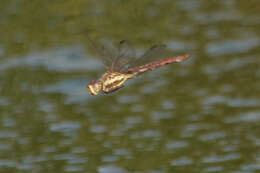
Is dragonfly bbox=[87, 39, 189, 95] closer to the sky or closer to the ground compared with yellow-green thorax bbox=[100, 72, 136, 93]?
closer to the sky

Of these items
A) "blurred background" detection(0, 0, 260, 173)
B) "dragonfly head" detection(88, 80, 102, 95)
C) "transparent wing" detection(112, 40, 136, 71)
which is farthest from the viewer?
"blurred background" detection(0, 0, 260, 173)

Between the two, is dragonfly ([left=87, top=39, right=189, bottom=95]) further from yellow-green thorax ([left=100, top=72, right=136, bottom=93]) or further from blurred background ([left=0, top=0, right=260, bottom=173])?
blurred background ([left=0, top=0, right=260, bottom=173])

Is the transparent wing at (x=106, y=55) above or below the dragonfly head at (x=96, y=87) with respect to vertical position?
above

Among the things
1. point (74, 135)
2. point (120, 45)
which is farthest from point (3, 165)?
point (120, 45)

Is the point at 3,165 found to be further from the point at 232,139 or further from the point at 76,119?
the point at 232,139

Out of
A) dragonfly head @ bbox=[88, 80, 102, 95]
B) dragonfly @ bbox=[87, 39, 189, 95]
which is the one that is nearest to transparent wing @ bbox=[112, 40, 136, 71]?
dragonfly @ bbox=[87, 39, 189, 95]

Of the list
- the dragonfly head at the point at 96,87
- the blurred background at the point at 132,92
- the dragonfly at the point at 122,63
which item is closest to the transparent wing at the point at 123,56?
the dragonfly at the point at 122,63

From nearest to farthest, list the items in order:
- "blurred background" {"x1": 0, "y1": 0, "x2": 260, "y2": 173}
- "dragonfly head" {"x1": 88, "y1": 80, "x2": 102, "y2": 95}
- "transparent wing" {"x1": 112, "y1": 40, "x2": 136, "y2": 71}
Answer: "dragonfly head" {"x1": 88, "y1": 80, "x2": 102, "y2": 95} → "transparent wing" {"x1": 112, "y1": 40, "x2": 136, "y2": 71} → "blurred background" {"x1": 0, "y1": 0, "x2": 260, "y2": 173}

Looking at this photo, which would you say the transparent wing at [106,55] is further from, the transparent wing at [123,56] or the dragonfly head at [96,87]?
the dragonfly head at [96,87]

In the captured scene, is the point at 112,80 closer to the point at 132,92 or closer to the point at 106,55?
the point at 106,55
